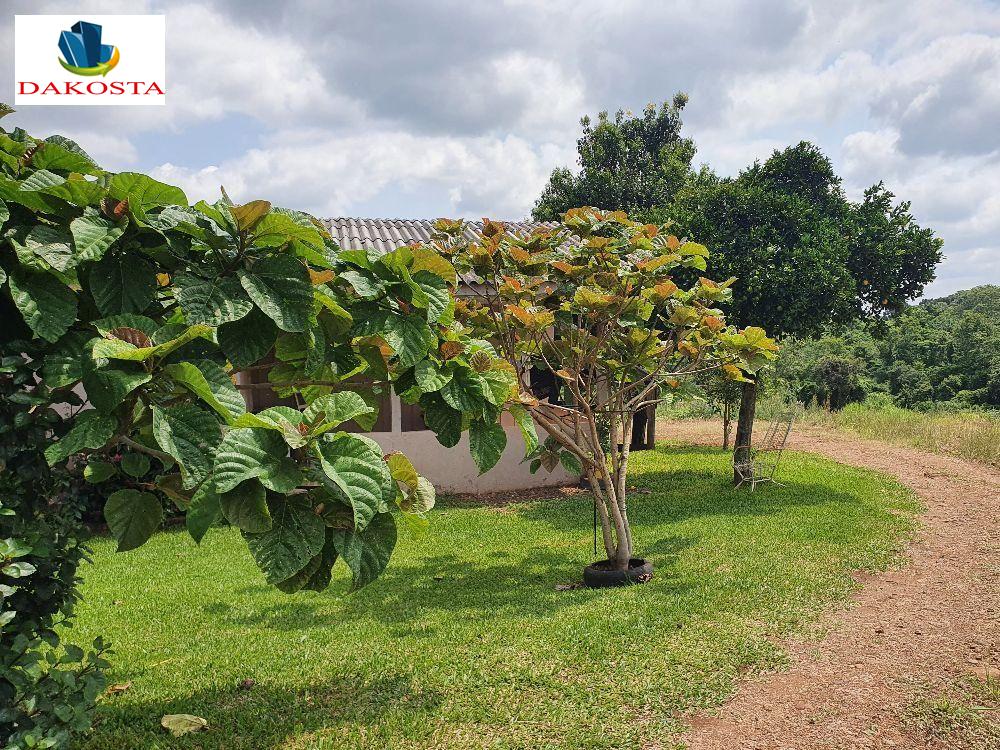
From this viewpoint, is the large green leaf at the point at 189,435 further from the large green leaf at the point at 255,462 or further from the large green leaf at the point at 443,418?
the large green leaf at the point at 443,418

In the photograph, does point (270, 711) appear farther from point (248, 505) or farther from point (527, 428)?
point (248, 505)

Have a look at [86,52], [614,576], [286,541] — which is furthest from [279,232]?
[86,52]

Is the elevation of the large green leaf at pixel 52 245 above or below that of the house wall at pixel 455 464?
above

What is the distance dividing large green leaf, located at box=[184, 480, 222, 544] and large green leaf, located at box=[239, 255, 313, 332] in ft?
1.68

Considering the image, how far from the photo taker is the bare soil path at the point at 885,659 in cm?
380

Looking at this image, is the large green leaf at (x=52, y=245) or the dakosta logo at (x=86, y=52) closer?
the large green leaf at (x=52, y=245)

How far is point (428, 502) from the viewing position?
2.15 meters

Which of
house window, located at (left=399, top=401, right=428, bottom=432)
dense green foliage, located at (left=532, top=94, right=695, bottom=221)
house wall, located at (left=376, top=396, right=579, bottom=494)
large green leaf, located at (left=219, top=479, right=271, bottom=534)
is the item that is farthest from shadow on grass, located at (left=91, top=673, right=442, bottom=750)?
dense green foliage, located at (left=532, top=94, right=695, bottom=221)

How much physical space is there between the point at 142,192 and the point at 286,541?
1.04 m

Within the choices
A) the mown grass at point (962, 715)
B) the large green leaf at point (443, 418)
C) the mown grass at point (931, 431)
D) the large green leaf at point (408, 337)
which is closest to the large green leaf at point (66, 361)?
the large green leaf at point (408, 337)

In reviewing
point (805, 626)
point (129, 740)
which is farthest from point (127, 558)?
point (805, 626)

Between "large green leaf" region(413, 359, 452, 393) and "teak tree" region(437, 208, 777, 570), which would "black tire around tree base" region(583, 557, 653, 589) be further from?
"large green leaf" region(413, 359, 452, 393)

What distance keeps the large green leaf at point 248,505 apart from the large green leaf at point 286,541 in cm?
9

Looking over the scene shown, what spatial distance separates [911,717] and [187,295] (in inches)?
166
